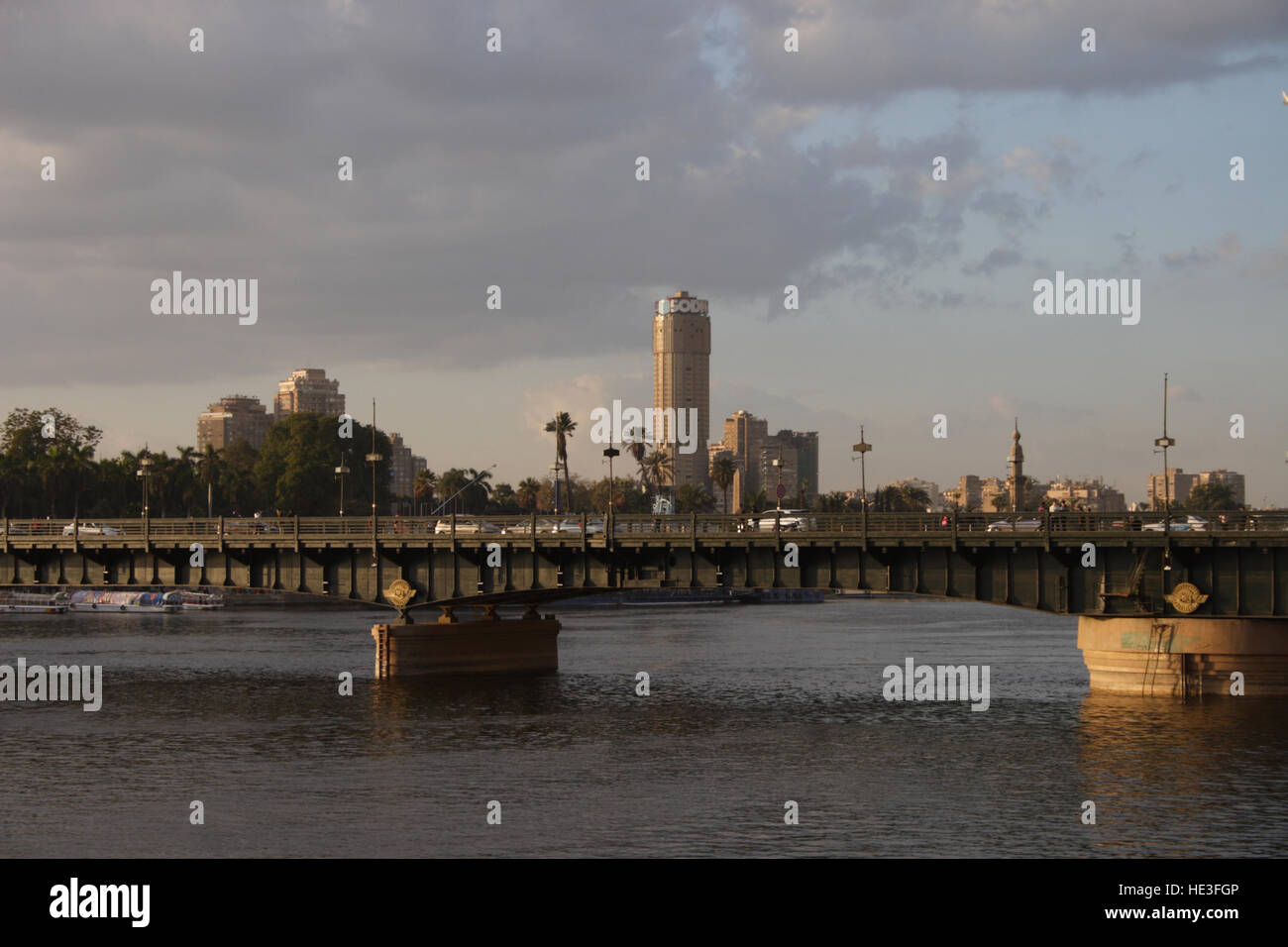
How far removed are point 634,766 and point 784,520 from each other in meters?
24.6

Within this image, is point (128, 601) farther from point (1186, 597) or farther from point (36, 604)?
point (1186, 597)

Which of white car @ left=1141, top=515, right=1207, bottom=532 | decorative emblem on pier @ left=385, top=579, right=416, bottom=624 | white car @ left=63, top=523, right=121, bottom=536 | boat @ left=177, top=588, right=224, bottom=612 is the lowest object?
boat @ left=177, top=588, right=224, bottom=612

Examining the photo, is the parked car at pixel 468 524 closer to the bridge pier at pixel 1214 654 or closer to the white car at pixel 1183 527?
the bridge pier at pixel 1214 654

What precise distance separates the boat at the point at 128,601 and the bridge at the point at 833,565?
8391cm

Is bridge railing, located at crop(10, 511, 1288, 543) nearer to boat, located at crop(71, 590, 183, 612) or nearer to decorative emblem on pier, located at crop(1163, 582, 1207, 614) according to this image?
decorative emblem on pier, located at crop(1163, 582, 1207, 614)

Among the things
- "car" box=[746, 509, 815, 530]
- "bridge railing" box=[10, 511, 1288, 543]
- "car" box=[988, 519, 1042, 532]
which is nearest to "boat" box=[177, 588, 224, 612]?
"bridge railing" box=[10, 511, 1288, 543]

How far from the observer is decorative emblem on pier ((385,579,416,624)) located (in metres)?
82.4

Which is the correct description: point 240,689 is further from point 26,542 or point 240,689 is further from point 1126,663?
point 1126,663

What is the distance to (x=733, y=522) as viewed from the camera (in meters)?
80.8

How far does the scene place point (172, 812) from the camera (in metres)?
48.5

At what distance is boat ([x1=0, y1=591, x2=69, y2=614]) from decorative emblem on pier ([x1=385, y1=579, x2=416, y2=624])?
100239 millimetres

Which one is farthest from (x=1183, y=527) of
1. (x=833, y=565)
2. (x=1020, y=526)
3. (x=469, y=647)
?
(x=469, y=647)

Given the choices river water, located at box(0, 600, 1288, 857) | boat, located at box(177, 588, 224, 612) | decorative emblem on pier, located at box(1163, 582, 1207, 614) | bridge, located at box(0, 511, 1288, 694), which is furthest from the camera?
boat, located at box(177, 588, 224, 612)

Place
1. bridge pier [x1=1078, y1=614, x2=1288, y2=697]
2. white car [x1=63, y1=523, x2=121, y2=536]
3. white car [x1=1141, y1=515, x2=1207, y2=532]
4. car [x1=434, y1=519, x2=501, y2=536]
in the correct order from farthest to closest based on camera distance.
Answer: white car [x1=63, y1=523, x2=121, y2=536], car [x1=434, y1=519, x2=501, y2=536], bridge pier [x1=1078, y1=614, x2=1288, y2=697], white car [x1=1141, y1=515, x2=1207, y2=532]
